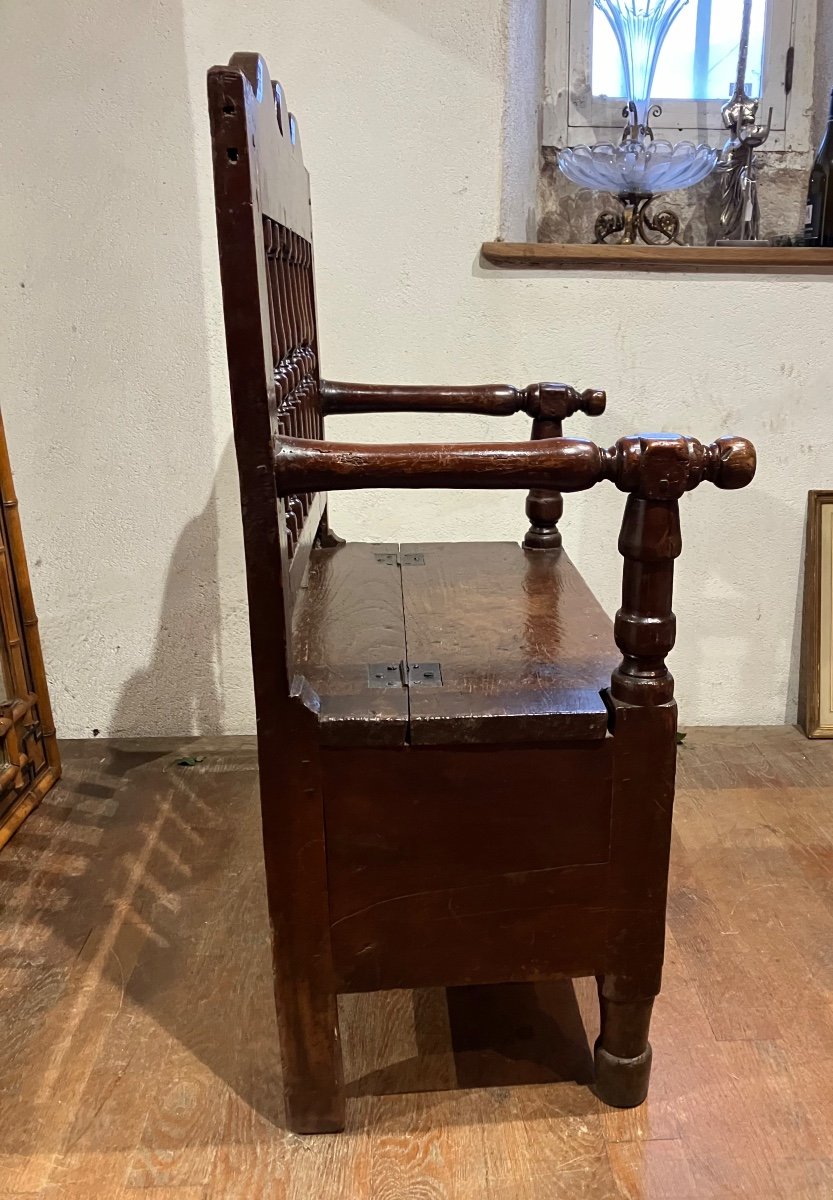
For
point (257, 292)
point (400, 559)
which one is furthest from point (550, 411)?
point (257, 292)

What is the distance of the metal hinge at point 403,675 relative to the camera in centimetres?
92

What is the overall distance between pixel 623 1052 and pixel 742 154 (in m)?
1.71

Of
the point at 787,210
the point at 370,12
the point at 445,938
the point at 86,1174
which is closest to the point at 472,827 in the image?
the point at 445,938

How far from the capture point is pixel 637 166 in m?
1.65

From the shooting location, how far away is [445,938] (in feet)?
3.03

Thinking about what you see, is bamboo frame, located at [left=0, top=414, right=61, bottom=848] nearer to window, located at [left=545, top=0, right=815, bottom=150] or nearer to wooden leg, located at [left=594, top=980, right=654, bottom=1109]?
wooden leg, located at [left=594, top=980, right=654, bottom=1109]

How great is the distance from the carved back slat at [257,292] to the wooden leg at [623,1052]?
52cm

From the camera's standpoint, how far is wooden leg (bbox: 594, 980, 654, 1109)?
0.95m

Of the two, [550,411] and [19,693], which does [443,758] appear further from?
[19,693]

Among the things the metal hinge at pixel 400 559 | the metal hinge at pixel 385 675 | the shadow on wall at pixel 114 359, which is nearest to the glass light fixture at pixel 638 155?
the shadow on wall at pixel 114 359

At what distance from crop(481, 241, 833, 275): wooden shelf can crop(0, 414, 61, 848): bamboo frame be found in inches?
37.1

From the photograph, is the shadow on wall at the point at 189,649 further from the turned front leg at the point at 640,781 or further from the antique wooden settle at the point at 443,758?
the turned front leg at the point at 640,781

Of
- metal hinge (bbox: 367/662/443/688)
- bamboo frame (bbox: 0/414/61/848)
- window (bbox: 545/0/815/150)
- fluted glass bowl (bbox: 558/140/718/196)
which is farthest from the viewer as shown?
window (bbox: 545/0/815/150)

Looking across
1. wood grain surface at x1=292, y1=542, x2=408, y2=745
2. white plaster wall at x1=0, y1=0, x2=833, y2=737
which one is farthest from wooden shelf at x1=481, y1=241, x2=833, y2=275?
wood grain surface at x1=292, y1=542, x2=408, y2=745
